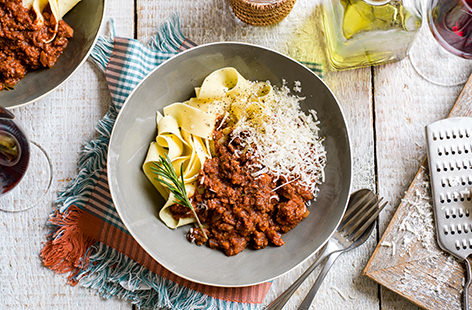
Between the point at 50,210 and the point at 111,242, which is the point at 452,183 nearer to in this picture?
the point at 111,242

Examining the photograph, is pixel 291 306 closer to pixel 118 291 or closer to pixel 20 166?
pixel 118 291

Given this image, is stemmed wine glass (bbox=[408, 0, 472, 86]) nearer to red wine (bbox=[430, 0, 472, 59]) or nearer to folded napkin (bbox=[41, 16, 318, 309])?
red wine (bbox=[430, 0, 472, 59])

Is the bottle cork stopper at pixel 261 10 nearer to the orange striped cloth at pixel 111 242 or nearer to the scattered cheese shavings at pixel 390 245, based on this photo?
the orange striped cloth at pixel 111 242

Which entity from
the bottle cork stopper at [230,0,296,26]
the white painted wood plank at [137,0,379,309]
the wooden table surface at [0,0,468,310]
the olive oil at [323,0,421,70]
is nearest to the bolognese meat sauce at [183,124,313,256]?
the wooden table surface at [0,0,468,310]

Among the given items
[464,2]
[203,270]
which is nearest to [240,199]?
[203,270]

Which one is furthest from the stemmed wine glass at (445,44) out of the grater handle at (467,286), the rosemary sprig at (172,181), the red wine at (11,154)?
the red wine at (11,154)

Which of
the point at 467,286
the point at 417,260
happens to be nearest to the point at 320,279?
the point at 417,260

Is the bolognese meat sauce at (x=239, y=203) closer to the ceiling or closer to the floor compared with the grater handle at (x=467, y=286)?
closer to the ceiling
